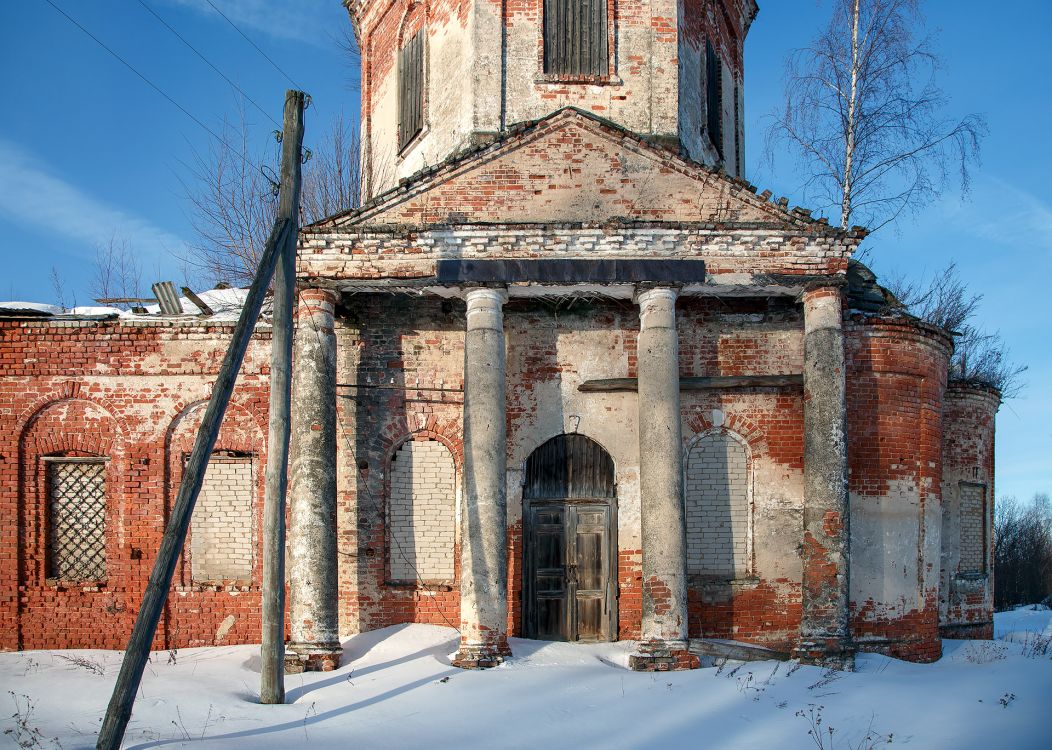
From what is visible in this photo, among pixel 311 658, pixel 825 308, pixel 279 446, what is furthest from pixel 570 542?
pixel 279 446

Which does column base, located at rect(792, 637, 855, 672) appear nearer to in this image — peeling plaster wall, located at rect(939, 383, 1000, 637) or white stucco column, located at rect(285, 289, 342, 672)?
peeling plaster wall, located at rect(939, 383, 1000, 637)

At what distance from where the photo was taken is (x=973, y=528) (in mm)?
14891

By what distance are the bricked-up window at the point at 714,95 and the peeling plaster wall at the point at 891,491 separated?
415 cm

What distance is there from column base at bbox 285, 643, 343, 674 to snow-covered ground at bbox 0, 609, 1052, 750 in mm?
157

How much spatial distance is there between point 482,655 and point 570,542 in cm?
222

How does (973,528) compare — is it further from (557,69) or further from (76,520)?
(76,520)

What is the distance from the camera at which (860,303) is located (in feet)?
42.8

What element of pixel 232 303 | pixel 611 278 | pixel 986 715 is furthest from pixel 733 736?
pixel 232 303

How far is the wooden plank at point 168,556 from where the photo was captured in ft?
24.5

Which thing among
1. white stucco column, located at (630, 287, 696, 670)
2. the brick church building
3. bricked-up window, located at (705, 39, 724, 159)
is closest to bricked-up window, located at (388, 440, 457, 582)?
the brick church building

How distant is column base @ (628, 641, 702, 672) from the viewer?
10695 millimetres

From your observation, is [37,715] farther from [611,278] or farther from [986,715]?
[986,715]

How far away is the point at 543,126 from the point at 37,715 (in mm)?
7991

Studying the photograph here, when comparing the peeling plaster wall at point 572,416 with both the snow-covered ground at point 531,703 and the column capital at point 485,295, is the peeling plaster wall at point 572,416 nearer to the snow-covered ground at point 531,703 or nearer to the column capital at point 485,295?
the snow-covered ground at point 531,703
